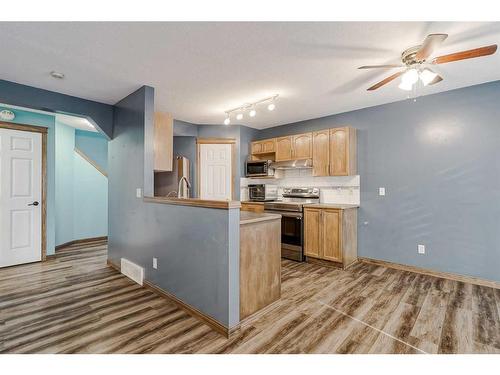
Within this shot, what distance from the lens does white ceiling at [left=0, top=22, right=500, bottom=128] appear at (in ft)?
6.32

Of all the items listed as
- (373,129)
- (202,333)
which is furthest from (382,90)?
(202,333)

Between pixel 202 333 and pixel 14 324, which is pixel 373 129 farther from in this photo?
pixel 14 324

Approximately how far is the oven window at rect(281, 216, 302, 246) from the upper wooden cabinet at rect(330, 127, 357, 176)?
3.31ft

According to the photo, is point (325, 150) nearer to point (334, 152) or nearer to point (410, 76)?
point (334, 152)

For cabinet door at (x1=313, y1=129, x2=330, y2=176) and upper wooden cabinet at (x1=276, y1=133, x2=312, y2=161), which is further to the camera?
upper wooden cabinet at (x1=276, y1=133, x2=312, y2=161)

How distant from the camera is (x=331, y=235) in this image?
368cm

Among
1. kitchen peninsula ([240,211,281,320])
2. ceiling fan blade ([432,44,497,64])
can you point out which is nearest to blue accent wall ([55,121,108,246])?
kitchen peninsula ([240,211,281,320])

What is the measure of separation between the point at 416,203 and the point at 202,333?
3.31m

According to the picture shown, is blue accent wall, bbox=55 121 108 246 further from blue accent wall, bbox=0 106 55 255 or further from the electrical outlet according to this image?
the electrical outlet

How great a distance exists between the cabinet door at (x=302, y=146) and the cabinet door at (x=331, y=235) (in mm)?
1150

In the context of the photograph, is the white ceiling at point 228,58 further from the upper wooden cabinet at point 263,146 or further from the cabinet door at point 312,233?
the cabinet door at point 312,233

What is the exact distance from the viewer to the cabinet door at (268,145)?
16.0 ft

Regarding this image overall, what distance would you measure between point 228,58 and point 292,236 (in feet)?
9.41

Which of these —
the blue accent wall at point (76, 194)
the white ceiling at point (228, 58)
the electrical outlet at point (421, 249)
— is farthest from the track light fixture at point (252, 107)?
the blue accent wall at point (76, 194)
